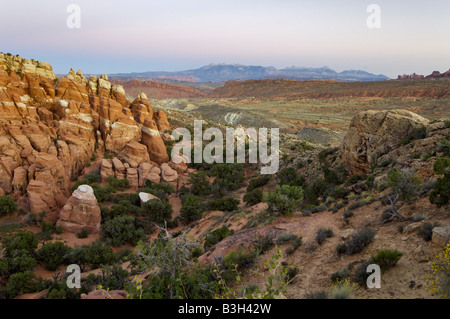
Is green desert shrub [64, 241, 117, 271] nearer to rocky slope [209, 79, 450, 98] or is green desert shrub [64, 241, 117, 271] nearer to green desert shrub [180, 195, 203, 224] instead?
green desert shrub [180, 195, 203, 224]

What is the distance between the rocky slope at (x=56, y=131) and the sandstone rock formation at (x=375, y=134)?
55.6ft

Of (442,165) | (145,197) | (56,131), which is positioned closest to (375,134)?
(442,165)

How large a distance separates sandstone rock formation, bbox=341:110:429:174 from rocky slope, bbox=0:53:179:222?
1695cm

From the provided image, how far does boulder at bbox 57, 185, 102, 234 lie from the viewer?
16266 mm

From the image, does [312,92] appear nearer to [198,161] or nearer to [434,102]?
[434,102]

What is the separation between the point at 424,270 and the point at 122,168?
71.2ft

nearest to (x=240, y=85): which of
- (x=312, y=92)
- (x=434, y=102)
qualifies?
(x=312, y=92)

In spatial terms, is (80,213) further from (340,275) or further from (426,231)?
(426,231)

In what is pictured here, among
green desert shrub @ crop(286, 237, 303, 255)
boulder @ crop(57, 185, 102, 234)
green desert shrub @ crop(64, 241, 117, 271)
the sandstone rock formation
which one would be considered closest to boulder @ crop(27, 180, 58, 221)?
boulder @ crop(57, 185, 102, 234)

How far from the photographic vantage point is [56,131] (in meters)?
23.0

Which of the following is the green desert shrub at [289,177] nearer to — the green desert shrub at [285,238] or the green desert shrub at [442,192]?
the green desert shrub at [285,238]

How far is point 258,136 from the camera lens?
127 feet
